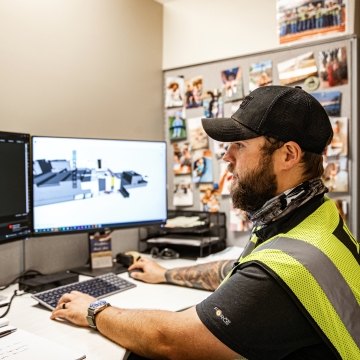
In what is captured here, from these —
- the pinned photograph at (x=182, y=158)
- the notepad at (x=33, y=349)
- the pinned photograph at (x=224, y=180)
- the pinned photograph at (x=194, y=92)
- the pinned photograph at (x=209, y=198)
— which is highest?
the pinned photograph at (x=194, y=92)

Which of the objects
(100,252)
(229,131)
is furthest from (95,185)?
(229,131)

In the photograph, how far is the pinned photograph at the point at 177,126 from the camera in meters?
2.31

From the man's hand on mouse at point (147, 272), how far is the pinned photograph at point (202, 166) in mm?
646

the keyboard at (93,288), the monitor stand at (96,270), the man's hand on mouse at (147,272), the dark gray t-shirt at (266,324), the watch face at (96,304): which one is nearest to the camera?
the dark gray t-shirt at (266,324)

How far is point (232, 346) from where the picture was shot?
2.91ft

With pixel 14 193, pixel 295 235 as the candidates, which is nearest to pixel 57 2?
pixel 14 193

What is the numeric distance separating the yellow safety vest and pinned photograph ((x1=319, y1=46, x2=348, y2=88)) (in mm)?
1039

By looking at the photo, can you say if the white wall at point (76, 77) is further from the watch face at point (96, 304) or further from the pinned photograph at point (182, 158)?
the watch face at point (96, 304)

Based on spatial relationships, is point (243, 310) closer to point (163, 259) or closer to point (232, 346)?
point (232, 346)

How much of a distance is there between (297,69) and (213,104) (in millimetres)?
455

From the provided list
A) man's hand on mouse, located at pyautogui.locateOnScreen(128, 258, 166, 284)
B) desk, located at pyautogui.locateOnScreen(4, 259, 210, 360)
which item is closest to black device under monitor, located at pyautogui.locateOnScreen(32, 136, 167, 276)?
man's hand on mouse, located at pyautogui.locateOnScreen(128, 258, 166, 284)

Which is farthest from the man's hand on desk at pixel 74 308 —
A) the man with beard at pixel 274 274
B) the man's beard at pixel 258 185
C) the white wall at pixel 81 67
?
the white wall at pixel 81 67

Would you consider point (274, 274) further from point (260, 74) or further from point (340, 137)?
point (260, 74)

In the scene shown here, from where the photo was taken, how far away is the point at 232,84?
2143 millimetres
